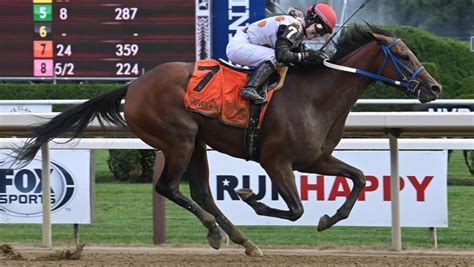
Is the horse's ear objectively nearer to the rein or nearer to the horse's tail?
the rein

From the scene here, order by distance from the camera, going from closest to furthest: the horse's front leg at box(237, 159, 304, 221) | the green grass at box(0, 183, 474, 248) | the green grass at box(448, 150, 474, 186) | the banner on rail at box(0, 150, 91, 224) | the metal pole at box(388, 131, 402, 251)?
the horse's front leg at box(237, 159, 304, 221) → the metal pole at box(388, 131, 402, 251) → the banner on rail at box(0, 150, 91, 224) → the green grass at box(0, 183, 474, 248) → the green grass at box(448, 150, 474, 186)

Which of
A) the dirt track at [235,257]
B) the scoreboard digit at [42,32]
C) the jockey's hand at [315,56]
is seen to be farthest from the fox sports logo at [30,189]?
the scoreboard digit at [42,32]

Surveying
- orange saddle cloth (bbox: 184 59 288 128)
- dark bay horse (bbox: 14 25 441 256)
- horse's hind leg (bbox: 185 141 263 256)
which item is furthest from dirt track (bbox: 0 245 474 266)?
orange saddle cloth (bbox: 184 59 288 128)

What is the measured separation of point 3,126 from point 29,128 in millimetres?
195

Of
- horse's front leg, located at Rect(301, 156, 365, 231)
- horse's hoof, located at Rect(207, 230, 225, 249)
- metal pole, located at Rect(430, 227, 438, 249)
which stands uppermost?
horse's front leg, located at Rect(301, 156, 365, 231)

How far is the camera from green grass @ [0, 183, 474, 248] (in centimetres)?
764

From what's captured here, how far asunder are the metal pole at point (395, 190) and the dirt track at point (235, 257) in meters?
0.11

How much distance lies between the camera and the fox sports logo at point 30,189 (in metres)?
7.54

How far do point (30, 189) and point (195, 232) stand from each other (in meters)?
1.42

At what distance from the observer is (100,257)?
21.5 feet

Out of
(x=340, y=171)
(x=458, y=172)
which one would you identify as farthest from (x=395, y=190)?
(x=458, y=172)

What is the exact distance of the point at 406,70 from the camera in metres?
6.20

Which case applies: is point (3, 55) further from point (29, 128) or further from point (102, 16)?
point (29, 128)

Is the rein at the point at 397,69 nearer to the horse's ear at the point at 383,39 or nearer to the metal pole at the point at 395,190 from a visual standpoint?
the horse's ear at the point at 383,39
